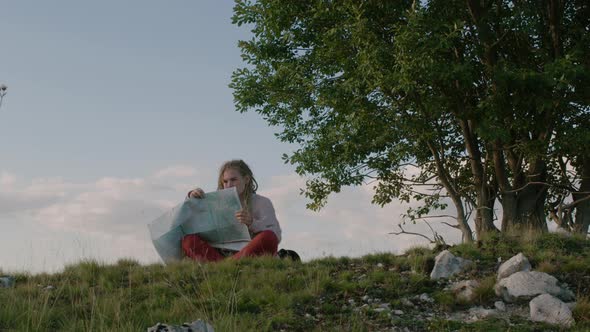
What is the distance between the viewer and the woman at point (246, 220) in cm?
995

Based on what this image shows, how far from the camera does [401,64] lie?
1255cm

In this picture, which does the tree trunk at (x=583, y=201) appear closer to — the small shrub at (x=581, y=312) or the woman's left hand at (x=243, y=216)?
the small shrub at (x=581, y=312)

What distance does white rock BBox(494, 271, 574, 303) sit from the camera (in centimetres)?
783

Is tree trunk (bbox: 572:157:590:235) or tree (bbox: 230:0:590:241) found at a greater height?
tree (bbox: 230:0:590:241)

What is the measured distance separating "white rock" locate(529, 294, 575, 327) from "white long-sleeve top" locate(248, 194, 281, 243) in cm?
418

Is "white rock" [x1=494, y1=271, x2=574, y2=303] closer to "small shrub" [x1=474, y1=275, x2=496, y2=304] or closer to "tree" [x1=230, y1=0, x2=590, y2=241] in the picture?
"small shrub" [x1=474, y1=275, x2=496, y2=304]

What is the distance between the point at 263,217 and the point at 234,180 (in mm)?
734

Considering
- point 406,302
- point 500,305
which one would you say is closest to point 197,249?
point 406,302

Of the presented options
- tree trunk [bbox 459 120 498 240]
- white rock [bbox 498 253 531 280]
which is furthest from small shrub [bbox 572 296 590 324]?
tree trunk [bbox 459 120 498 240]

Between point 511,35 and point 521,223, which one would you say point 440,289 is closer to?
point 521,223

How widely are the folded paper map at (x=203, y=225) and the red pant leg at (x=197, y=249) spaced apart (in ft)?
0.36

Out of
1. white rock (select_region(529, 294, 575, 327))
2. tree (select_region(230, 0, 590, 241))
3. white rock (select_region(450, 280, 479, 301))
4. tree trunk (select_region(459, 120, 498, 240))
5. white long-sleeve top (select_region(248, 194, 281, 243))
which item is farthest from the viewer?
tree trunk (select_region(459, 120, 498, 240))

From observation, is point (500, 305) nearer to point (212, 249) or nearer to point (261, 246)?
point (261, 246)

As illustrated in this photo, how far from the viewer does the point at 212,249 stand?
10109 mm
